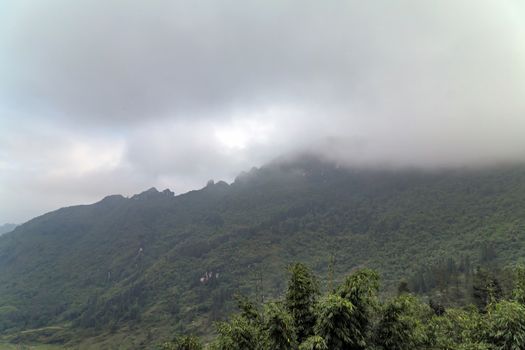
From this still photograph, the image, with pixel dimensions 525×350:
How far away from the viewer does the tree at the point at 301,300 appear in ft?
65.2

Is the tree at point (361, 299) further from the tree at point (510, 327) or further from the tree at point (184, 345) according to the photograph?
the tree at point (184, 345)

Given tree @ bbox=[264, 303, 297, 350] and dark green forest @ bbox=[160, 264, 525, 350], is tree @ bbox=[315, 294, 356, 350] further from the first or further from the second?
tree @ bbox=[264, 303, 297, 350]

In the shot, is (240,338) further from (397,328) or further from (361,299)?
(397,328)

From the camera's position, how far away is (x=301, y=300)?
66.6 ft

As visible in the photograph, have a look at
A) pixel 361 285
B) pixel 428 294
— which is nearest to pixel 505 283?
pixel 428 294

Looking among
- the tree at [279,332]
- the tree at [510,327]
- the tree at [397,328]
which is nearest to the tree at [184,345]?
the tree at [279,332]

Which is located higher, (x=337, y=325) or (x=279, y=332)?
(x=337, y=325)

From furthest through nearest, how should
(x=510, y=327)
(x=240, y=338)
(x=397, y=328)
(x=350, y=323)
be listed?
(x=240, y=338), (x=397, y=328), (x=350, y=323), (x=510, y=327)

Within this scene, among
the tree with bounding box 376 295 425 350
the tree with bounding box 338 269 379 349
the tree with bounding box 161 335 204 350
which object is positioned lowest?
the tree with bounding box 161 335 204 350

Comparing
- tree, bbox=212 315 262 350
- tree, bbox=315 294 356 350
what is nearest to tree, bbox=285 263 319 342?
tree, bbox=212 315 262 350

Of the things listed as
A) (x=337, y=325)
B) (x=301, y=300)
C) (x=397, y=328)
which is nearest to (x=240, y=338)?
(x=301, y=300)

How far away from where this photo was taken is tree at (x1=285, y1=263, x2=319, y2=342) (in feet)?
65.2

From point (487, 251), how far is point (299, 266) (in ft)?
705

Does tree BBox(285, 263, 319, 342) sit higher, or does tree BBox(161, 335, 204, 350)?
tree BBox(285, 263, 319, 342)
